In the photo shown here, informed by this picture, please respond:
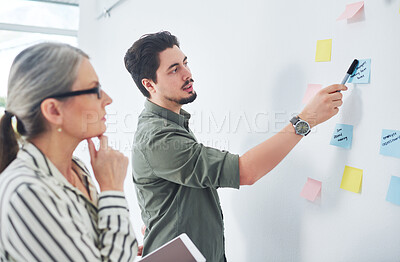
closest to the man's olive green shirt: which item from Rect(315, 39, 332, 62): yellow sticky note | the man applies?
the man

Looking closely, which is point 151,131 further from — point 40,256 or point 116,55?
point 116,55

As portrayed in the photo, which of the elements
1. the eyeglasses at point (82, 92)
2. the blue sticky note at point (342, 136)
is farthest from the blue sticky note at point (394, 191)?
the eyeglasses at point (82, 92)

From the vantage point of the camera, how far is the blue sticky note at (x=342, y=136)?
39.6 inches

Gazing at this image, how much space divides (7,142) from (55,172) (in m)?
0.16

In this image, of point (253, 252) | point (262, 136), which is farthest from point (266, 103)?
point (253, 252)

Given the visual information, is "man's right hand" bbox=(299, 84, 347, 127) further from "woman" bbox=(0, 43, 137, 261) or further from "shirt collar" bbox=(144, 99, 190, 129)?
"woman" bbox=(0, 43, 137, 261)

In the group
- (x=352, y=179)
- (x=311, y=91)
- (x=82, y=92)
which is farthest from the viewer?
(x=311, y=91)

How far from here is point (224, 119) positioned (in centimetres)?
152

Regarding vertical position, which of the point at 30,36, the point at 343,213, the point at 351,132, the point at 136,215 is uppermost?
the point at 30,36

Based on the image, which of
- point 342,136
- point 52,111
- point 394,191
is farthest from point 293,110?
point 52,111

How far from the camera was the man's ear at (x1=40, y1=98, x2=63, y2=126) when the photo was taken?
66 cm

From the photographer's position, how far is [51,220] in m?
0.60

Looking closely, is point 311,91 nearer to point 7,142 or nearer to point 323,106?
point 323,106

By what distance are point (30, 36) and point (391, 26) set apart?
A: 3.61 metres
